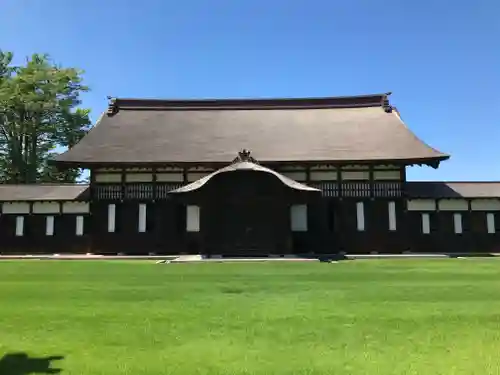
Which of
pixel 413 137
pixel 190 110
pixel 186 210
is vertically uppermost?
pixel 190 110

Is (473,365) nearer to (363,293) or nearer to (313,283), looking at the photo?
(363,293)

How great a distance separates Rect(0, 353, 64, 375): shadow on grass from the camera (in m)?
4.15

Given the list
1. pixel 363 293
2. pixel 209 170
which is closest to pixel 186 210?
pixel 209 170

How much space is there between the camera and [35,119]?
36.2m

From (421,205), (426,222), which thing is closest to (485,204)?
(426,222)

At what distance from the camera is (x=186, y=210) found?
2305 centimetres

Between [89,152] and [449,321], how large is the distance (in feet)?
69.2

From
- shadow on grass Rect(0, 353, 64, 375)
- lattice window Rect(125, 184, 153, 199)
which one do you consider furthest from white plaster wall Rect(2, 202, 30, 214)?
shadow on grass Rect(0, 353, 64, 375)

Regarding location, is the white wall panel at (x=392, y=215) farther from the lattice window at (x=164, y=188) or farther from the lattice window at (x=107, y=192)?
the lattice window at (x=107, y=192)

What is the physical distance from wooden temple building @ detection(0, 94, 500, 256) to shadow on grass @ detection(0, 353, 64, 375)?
53.9 feet

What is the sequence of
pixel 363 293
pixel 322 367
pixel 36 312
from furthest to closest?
pixel 363 293 → pixel 36 312 → pixel 322 367

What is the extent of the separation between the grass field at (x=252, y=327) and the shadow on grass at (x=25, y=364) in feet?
0.07

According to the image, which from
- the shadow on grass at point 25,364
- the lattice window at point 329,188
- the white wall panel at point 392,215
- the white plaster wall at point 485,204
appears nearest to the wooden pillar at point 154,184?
the lattice window at point 329,188

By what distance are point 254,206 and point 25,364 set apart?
17.0m
